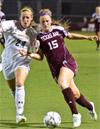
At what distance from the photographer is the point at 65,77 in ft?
31.0

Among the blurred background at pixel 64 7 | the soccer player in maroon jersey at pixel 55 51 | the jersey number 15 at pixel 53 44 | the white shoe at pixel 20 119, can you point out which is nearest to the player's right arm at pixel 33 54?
the soccer player in maroon jersey at pixel 55 51

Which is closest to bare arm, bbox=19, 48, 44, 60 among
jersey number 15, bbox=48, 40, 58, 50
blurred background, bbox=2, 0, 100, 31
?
jersey number 15, bbox=48, 40, 58, 50

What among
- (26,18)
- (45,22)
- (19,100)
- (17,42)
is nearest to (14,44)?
(17,42)

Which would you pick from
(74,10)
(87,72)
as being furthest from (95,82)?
(74,10)

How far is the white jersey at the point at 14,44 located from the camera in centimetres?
1000

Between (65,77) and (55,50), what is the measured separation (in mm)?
522

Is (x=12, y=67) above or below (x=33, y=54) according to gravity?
below

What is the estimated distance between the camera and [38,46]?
9812 millimetres

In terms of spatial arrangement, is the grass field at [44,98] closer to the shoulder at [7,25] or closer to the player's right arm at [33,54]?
the player's right arm at [33,54]

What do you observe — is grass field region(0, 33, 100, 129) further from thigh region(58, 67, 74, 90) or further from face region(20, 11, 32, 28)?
face region(20, 11, 32, 28)

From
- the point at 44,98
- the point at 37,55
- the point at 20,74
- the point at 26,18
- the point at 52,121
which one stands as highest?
the point at 26,18

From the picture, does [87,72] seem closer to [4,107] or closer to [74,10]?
[4,107]

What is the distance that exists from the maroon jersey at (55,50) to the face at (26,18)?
0.30m

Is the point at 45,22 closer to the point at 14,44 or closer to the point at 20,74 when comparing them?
the point at 14,44
